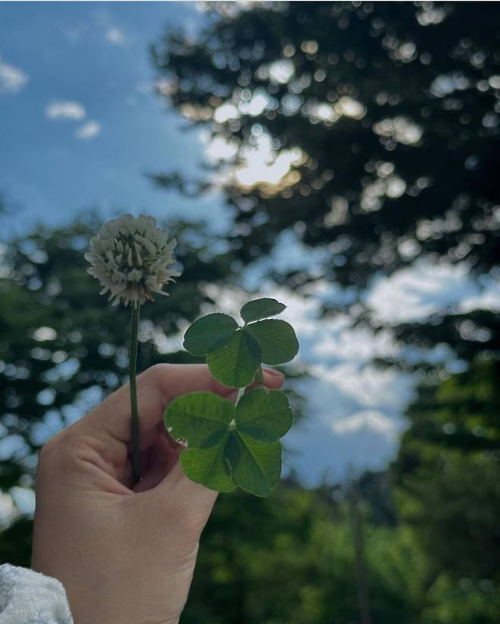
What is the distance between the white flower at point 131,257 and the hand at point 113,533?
29cm

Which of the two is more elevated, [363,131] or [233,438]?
[363,131]

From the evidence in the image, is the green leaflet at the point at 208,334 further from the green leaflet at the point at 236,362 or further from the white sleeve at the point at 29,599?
the white sleeve at the point at 29,599

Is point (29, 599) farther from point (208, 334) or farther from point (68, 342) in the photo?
point (68, 342)

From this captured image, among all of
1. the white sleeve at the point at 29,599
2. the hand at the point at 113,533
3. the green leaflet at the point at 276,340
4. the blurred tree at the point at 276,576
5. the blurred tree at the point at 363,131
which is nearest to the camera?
the white sleeve at the point at 29,599

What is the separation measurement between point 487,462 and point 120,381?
27.1 ft

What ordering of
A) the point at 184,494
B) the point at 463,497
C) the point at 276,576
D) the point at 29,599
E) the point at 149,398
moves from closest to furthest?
the point at 29,599, the point at 184,494, the point at 149,398, the point at 463,497, the point at 276,576

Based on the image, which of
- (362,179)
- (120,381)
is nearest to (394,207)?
(362,179)

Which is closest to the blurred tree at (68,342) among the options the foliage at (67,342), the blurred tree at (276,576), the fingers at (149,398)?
the foliage at (67,342)

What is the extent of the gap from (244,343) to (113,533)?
374mm

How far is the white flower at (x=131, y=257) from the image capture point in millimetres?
757

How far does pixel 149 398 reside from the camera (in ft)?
3.73

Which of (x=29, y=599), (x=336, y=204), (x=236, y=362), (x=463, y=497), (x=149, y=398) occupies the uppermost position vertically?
(x=336, y=204)

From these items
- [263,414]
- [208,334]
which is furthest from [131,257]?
[263,414]

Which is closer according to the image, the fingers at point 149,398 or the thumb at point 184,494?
the thumb at point 184,494
